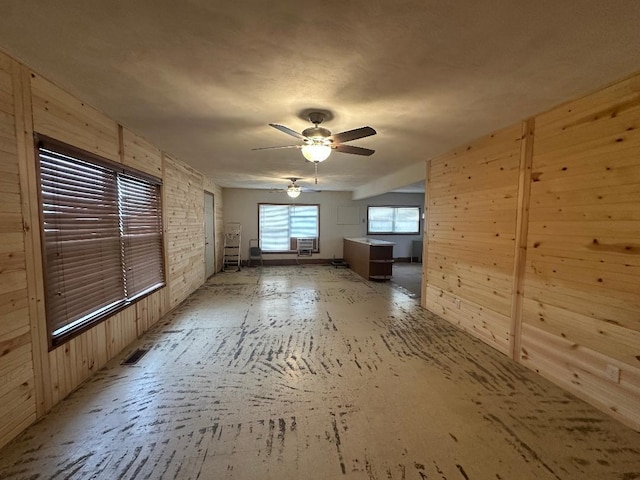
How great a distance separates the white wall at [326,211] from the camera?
8352 millimetres

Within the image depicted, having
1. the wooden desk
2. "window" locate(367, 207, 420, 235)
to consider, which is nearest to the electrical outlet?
the wooden desk

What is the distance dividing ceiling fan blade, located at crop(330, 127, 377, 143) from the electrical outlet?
2433 millimetres

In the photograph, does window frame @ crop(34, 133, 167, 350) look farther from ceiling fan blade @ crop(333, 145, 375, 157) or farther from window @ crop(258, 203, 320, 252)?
window @ crop(258, 203, 320, 252)

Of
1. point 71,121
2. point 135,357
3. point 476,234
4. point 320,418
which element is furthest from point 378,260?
point 71,121

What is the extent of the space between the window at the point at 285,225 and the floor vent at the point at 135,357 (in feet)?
19.2

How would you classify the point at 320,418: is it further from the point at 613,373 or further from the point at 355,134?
the point at 355,134

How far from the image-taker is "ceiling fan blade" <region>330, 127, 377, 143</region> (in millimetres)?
2205

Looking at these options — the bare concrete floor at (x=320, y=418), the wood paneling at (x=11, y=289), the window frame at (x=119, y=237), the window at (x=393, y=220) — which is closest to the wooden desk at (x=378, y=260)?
the window at (x=393, y=220)

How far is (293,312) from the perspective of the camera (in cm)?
414

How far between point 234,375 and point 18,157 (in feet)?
7.26

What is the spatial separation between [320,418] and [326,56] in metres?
2.38

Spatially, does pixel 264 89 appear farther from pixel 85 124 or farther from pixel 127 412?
pixel 127 412

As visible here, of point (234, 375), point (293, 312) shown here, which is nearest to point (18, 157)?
point (234, 375)

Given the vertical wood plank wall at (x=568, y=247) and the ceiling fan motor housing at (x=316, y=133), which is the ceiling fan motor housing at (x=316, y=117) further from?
the vertical wood plank wall at (x=568, y=247)
